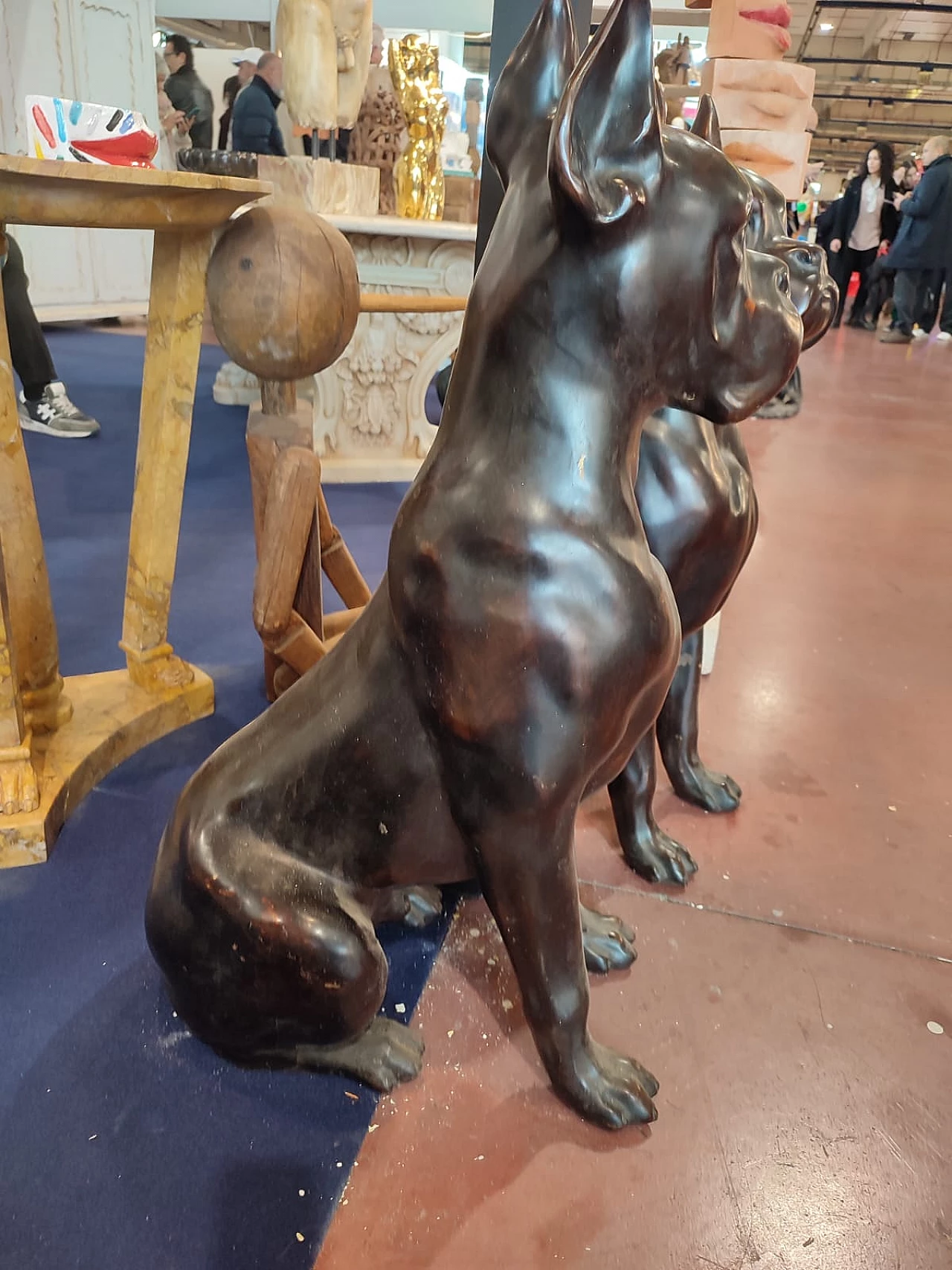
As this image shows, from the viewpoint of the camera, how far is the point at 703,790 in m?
1.80

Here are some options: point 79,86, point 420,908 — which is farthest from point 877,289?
point 420,908

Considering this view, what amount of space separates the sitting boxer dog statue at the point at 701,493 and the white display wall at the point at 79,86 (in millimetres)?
6420

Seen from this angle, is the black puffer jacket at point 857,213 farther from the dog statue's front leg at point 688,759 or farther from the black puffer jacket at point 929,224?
the dog statue's front leg at point 688,759

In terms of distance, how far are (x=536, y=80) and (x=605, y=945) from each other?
1.10 meters

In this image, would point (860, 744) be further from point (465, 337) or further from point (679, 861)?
point (465, 337)

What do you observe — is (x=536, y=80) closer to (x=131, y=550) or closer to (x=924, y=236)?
(x=131, y=550)

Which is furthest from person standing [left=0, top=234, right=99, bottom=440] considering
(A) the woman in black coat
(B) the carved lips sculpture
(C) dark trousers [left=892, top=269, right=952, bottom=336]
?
(A) the woman in black coat

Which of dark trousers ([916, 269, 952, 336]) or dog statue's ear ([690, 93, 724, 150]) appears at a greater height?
dog statue's ear ([690, 93, 724, 150])

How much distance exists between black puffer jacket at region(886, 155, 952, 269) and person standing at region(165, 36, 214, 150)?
21.6ft

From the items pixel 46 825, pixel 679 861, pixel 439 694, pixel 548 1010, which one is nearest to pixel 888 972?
pixel 679 861

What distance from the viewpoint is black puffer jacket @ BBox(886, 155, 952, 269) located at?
9.14m

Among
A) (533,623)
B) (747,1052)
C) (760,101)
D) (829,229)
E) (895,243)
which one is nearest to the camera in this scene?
Result: (533,623)

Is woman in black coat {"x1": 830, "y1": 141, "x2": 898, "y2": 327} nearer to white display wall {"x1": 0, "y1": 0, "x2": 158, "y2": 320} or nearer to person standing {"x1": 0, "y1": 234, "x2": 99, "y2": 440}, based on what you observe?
white display wall {"x1": 0, "y1": 0, "x2": 158, "y2": 320}

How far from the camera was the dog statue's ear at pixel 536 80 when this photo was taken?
0.92 m
